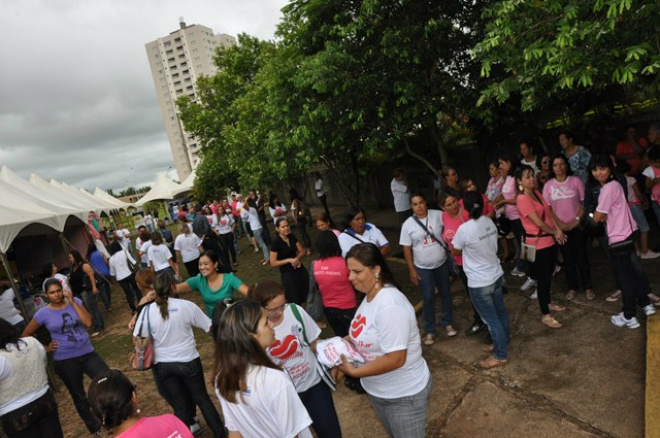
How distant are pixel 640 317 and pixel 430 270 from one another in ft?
7.50

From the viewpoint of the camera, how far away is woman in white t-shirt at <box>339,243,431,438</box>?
2.13 metres

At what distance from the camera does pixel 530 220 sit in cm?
425

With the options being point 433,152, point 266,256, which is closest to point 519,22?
point 433,152

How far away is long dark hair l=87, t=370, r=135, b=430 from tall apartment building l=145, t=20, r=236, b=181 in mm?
100960

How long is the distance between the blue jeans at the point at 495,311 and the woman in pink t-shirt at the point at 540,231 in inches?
31.4

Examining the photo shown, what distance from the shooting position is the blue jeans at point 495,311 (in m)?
3.81

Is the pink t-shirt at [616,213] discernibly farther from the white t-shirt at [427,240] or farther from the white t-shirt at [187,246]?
the white t-shirt at [187,246]

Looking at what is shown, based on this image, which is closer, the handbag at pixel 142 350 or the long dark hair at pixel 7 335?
the long dark hair at pixel 7 335

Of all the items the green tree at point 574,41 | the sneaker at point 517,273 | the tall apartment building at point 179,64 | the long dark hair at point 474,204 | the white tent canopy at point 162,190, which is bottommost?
the sneaker at point 517,273

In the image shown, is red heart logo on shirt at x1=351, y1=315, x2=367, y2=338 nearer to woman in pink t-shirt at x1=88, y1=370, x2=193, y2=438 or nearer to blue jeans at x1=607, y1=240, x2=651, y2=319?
woman in pink t-shirt at x1=88, y1=370, x2=193, y2=438

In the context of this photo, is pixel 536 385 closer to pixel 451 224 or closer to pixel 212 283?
pixel 451 224

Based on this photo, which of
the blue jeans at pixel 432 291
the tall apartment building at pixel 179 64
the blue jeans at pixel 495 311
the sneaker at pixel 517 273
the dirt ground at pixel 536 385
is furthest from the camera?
the tall apartment building at pixel 179 64

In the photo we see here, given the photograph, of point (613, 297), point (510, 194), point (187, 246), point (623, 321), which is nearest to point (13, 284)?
point (187, 246)

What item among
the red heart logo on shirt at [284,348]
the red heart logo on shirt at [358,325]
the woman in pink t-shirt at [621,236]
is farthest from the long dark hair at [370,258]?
the woman in pink t-shirt at [621,236]
